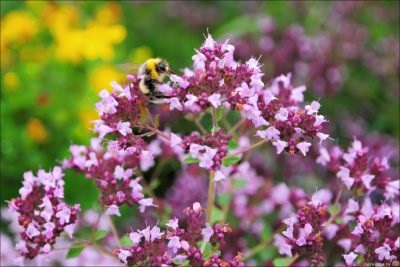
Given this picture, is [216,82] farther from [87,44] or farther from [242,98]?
[87,44]

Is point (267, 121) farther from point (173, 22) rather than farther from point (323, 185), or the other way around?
point (173, 22)

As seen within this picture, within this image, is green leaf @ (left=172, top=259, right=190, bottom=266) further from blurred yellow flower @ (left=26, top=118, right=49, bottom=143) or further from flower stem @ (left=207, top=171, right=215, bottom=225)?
blurred yellow flower @ (left=26, top=118, right=49, bottom=143)

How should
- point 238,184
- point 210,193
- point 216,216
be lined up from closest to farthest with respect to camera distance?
point 210,193 → point 216,216 → point 238,184

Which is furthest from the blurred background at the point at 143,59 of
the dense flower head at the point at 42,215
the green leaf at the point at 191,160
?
the green leaf at the point at 191,160

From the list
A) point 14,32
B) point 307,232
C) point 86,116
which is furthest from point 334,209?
point 14,32

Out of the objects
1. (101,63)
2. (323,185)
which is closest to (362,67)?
(323,185)

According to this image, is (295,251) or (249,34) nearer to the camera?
(295,251)

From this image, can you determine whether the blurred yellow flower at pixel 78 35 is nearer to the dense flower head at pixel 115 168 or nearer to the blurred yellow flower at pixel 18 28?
the blurred yellow flower at pixel 18 28
